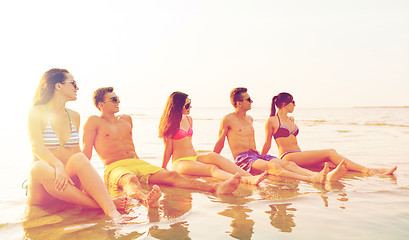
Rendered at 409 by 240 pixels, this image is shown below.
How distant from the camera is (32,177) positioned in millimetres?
4059

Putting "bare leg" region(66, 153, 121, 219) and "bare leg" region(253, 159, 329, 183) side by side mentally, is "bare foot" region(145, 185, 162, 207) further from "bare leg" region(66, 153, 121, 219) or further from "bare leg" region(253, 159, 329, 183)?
"bare leg" region(253, 159, 329, 183)

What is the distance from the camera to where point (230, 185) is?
5.11 meters

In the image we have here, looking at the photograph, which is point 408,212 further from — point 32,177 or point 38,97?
point 38,97

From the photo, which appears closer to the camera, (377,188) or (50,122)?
(50,122)

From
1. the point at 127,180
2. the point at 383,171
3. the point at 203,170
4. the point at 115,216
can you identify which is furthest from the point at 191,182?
the point at 383,171

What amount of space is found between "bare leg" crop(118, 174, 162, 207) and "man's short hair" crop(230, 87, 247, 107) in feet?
10.6

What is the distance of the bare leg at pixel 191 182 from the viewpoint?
511 centimetres

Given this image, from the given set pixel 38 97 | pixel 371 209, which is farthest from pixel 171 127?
pixel 371 209

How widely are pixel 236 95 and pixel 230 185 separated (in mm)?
2959

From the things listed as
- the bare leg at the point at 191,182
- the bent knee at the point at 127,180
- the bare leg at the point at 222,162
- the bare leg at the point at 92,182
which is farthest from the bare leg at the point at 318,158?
the bare leg at the point at 92,182

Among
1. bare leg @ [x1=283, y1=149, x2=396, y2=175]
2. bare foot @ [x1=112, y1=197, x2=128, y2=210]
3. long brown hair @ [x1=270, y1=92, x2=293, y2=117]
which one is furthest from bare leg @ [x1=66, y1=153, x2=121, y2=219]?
long brown hair @ [x1=270, y1=92, x2=293, y2=117]

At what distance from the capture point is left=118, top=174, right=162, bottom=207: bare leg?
170 inches

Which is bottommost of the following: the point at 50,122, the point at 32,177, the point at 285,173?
the point at 285,173

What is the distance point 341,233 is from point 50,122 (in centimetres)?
376
